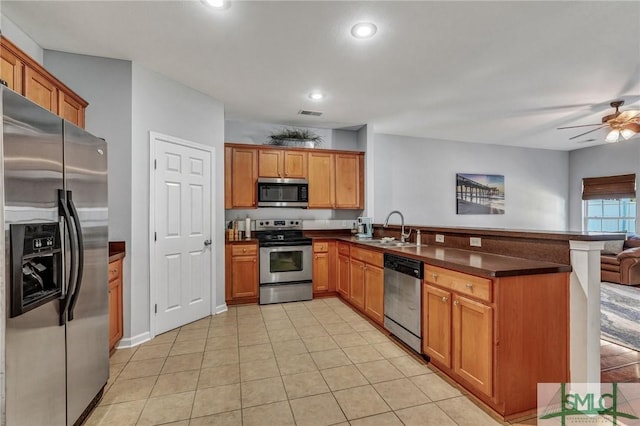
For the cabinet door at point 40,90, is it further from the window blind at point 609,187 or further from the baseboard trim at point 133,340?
the window blind at point 609,187

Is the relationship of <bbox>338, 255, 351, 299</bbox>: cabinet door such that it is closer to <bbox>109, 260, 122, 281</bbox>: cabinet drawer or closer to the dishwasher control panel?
the dishwasher control panel

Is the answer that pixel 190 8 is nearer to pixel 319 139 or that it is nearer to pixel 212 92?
pixel 212 92

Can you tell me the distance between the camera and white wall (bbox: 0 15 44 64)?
2.25 meters

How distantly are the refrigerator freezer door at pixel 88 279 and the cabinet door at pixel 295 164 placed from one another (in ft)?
9.07

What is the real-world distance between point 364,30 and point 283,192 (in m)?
2.67

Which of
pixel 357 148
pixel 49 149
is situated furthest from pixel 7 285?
pixel 357 148

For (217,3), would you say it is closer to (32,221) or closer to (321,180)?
(32,221)

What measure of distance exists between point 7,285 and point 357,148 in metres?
4.78

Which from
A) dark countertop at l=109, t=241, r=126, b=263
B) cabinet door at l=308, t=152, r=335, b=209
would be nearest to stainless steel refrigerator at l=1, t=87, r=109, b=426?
dark countertop at l=109, t=241, r=126, b=263

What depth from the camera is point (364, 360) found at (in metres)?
2.55

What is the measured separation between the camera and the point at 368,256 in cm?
353

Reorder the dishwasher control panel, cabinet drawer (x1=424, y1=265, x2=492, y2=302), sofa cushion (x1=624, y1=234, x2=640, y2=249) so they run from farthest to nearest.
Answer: sofa cushion (x1=624, y1=234, x2=640, y2=249) < the dishwasher control panel < cabinet drawer (x1=424, y1=265, x2=492, y2=302)

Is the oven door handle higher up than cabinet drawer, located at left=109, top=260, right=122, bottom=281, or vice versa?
the oven door handle

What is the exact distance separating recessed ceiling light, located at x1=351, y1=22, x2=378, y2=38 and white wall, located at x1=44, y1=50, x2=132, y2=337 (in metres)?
2.22
